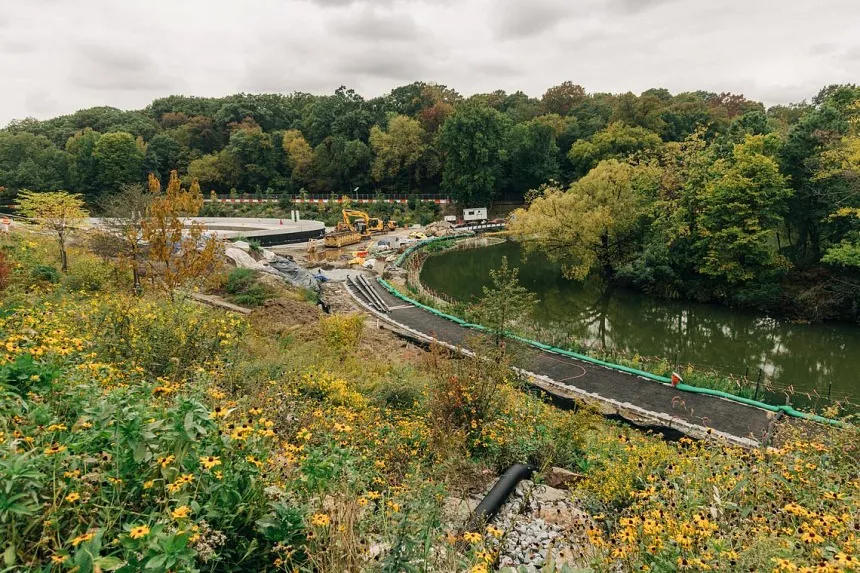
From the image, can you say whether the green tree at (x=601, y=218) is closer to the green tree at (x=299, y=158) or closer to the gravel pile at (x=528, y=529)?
the gravel pile at (x=528, y=529)

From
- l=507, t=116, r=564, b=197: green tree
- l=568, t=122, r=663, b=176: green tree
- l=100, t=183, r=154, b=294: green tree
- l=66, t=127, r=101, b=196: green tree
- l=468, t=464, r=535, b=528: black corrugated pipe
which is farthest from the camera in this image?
l=66, t=127, r=101, b=196: green tree

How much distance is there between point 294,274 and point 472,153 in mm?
28915

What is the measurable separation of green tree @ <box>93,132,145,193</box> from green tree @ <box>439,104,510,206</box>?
106 feet

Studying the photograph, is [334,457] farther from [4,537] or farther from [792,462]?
[792,462]

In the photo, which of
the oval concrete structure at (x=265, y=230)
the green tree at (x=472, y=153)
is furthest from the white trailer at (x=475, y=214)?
the oval concrete structure at (x=265, y=230)

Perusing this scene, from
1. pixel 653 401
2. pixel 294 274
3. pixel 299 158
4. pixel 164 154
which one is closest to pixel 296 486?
pixel 653 401

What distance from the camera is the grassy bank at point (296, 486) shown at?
2.42 m

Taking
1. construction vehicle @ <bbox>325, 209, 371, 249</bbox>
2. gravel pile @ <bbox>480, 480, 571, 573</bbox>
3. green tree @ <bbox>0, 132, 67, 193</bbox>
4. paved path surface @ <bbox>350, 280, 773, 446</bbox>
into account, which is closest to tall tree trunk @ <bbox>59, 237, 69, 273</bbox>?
paved path surface @ <bbox>350, 280, 773, 446</bbox>

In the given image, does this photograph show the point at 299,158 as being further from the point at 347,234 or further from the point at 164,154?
the point at 347,234

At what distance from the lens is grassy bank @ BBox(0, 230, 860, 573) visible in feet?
7.95

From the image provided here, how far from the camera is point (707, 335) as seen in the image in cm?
1800

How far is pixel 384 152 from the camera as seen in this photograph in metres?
51.0

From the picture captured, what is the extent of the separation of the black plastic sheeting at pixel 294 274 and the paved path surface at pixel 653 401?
30.6 feet

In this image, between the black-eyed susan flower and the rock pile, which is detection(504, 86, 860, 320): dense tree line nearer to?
the rock pile
